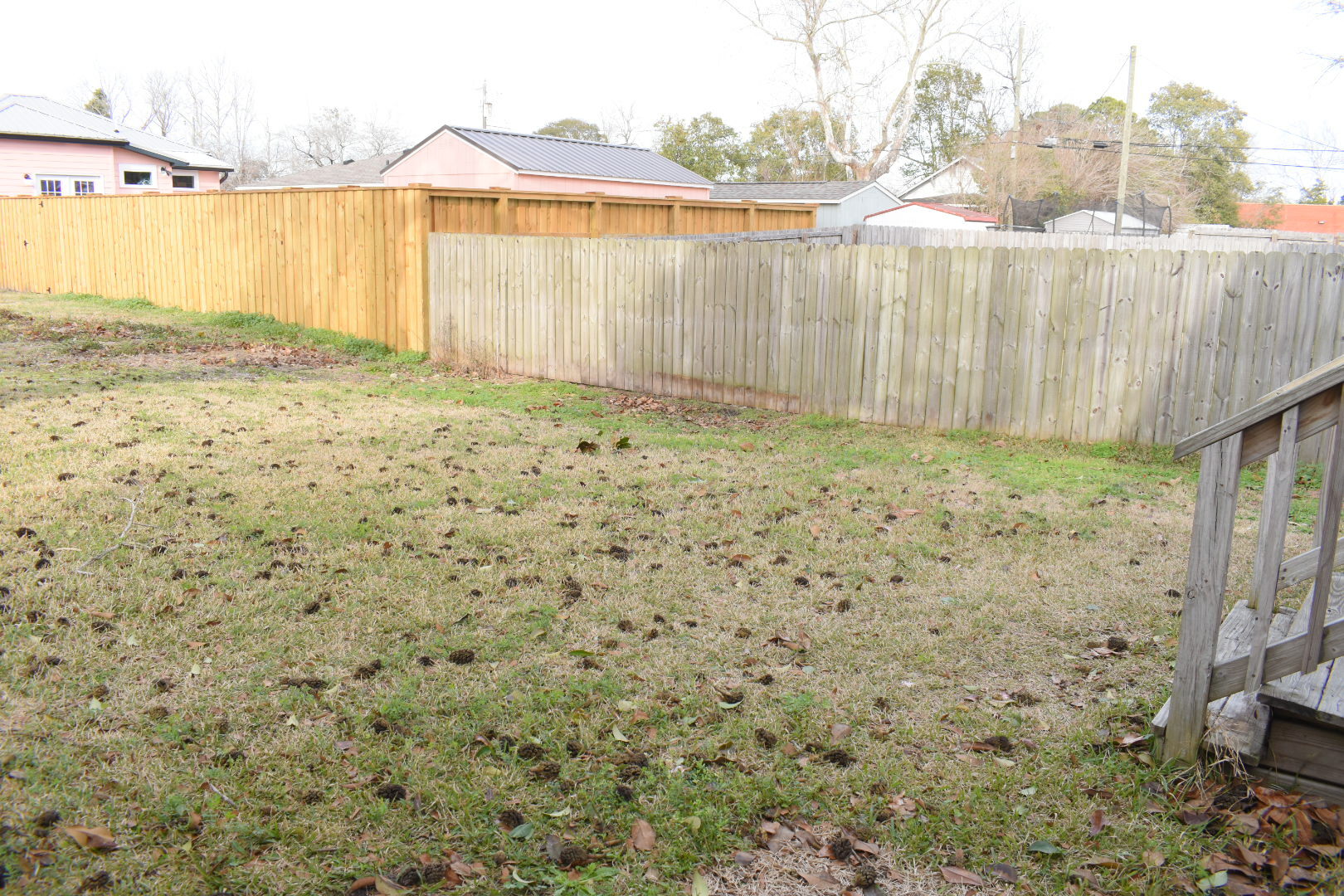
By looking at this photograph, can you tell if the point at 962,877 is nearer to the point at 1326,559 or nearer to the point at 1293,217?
the point at 1326,559

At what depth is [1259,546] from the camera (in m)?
3.16

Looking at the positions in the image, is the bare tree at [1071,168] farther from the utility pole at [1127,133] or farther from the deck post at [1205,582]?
the deck post at [1205,582]

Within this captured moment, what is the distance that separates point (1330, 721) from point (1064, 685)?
1110mm

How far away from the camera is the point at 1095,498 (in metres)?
6.86

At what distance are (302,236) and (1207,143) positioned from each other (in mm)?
62059

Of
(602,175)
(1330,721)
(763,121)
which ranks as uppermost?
(763,121)

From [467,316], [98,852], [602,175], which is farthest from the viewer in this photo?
→ [602,175]

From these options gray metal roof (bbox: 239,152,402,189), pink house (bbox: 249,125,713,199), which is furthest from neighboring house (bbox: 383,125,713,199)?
gray metal roof (bbox: 239,152,402,189)

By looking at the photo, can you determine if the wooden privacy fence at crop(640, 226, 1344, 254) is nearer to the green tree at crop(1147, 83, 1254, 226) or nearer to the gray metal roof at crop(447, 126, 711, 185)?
the gray metal roof at crop(447, 126, 711, 185)

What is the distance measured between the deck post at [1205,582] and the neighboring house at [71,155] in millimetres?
33003

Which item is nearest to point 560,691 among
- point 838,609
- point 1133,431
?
point 838,609

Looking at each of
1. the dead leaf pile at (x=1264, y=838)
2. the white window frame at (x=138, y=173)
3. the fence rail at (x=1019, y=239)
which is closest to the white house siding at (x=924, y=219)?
the fence rail at (x=1019, y=239)

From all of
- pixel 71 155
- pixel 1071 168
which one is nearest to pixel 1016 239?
pixel 71 155

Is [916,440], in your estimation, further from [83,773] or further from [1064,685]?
[83,773]
